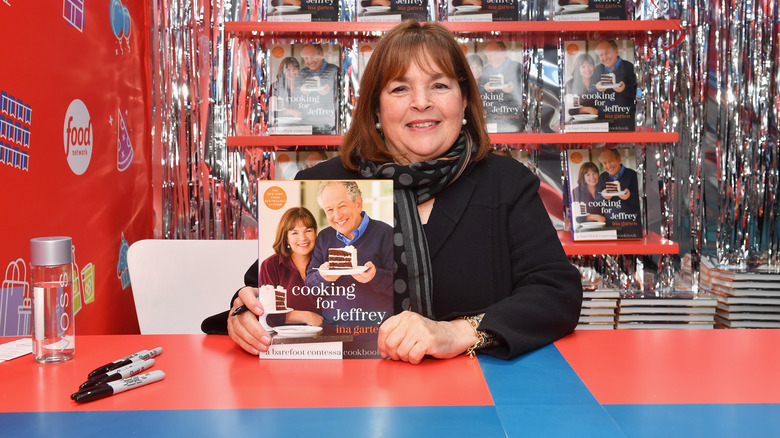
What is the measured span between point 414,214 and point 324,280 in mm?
496

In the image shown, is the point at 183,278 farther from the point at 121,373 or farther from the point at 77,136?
the point at 121,373

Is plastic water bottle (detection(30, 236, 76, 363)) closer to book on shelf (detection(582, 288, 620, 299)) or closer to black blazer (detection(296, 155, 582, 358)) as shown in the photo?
black blazer (detection(296, 155, 582, 358))

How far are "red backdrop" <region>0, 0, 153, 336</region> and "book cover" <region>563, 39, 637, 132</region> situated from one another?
1.88 m

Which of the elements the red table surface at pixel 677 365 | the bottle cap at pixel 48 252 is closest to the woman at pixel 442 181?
the red table surface at pixel 677 365

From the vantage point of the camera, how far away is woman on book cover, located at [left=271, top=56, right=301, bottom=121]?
2758 millimetres

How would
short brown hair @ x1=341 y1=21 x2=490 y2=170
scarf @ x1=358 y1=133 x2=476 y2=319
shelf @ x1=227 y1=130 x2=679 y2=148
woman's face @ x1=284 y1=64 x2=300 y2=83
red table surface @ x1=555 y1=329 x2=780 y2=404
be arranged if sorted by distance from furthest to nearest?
woman's face @ x1=284 y1=64 x2=300 y2=83 < shelf @ x1=227 y1=130 x2=679 y2=148 < short brown hair @ x1=341 y1=21 x2=490 y2=170 < scarf @ x1=358 y1=133 x2=476 y2=319 < red table surface @ x1=555 y1=329 x2=780 y2=404

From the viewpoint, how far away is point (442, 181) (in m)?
1.64

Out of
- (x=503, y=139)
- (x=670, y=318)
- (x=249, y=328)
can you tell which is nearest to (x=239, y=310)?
(x=249, y=328)

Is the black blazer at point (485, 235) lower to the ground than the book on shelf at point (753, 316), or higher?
higher

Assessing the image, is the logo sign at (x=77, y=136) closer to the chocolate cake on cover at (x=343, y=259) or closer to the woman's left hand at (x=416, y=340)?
the chocolate cake on cover at (x=343, y=259)

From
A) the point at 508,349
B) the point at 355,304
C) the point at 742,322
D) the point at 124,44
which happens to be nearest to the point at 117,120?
the point at 124,44

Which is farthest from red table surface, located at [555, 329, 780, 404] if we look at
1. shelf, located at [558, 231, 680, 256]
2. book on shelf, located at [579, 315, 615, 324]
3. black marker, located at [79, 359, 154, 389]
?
book on shelf, located at [579, 315, 615, 324]

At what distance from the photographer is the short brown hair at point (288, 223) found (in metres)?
1.16

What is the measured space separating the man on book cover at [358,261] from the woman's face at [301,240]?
12 millimetres
